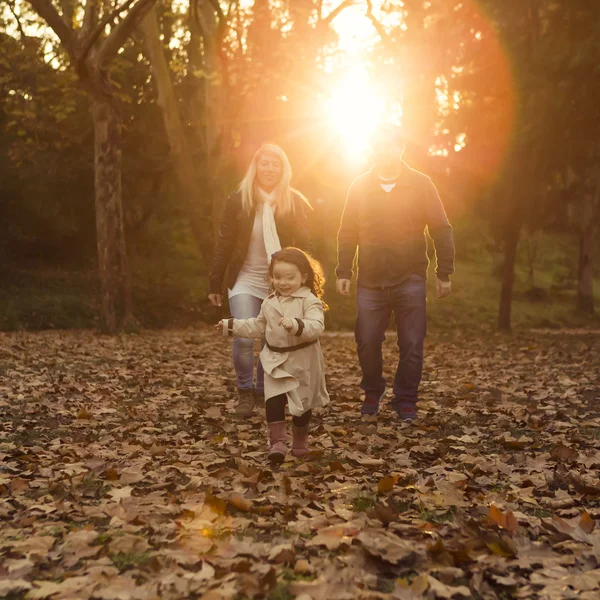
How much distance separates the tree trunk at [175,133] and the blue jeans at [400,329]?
15162mm

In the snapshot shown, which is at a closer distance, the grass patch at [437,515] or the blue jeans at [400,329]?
the grass patch at [437,515]

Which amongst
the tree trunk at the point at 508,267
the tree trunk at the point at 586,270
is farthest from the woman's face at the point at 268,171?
the tree trunk at the point at 586,270

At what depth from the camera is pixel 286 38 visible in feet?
69.4

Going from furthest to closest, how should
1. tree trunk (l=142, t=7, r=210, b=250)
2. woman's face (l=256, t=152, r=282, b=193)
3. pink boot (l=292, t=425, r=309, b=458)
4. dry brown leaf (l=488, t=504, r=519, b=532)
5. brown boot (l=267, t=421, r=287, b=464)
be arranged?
1. tree trunk (l=142, t=7, r=210, b=250)
2. woman's face (l=256, t=152, r=282, b=193)
3. pink boot (l=292, t=425, r=309, b=458)
4. brown boot (l=267, t=421, r=287, b=464)
5. dry brown leaf (l=488, t=504, r=519, b=532)

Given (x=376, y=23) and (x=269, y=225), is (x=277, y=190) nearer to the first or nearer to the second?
(x=269, y=225)

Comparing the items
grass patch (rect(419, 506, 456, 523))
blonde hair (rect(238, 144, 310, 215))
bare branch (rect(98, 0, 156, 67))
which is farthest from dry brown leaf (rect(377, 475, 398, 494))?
bare branch (rect(98, 0, 156, 67))

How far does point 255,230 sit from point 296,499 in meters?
3.17

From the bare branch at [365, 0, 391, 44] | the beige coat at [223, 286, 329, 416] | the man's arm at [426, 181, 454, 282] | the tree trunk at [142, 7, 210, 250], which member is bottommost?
the beige coat at [223, 286, 329, 416]

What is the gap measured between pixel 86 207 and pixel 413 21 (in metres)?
10.8

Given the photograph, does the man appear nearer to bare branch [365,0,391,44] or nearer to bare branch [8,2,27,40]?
bare branch [365,0,391,44]

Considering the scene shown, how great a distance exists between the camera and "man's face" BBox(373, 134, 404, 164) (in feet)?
24.6

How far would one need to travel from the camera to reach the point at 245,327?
580cm

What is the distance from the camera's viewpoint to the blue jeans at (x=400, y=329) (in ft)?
24.6

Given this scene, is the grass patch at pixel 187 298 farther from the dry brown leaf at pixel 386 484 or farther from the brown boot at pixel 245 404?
the dry brown leaf at pixel 386 484
